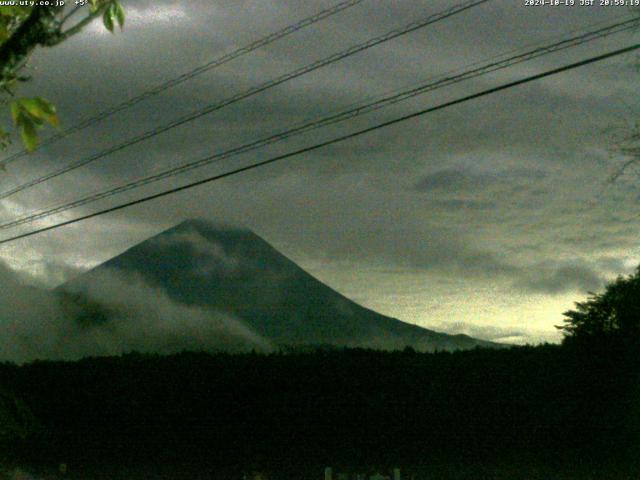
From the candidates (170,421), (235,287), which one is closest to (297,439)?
(170,421)

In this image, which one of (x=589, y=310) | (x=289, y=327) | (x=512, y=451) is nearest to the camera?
(x=512, y=451)

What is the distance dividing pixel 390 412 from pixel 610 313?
856cm

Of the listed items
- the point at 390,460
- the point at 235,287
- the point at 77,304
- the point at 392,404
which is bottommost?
the point at 390,460

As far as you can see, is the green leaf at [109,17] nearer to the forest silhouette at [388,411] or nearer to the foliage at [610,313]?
the forest silhouette at [388,411]

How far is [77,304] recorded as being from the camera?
58000mm

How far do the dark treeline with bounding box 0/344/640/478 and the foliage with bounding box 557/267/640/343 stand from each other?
8.73 feet

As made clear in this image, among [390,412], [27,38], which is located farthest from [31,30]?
[390,412]

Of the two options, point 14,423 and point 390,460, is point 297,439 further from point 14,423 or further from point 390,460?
point 14,423

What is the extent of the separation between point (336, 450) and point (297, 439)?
1.18 m

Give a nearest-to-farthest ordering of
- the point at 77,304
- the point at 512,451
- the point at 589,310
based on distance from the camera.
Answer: the point at 512,451 < the point at 589,310 < the point at 77,304

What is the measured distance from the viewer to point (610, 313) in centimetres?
2430

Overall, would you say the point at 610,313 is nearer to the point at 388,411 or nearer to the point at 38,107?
the point at 388,411

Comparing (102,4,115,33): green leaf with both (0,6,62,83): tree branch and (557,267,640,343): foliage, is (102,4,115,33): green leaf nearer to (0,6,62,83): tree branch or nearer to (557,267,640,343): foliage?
(0,6,62,83): tree branch

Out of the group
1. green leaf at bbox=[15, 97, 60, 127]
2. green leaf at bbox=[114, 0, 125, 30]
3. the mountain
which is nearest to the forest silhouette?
green leaf at bbox=[114, 0, 125, 30]
